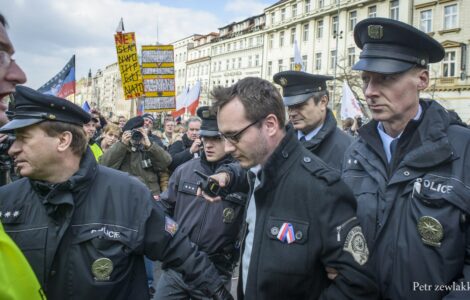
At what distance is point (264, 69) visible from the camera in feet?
185

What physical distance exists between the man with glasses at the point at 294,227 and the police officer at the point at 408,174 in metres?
0.21

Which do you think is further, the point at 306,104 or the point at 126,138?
the point at 126,138

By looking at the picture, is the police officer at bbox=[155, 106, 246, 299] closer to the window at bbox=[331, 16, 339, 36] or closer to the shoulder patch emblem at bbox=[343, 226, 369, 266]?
the shoulder patch emblem at bbox=[343, 226, 369, 266]

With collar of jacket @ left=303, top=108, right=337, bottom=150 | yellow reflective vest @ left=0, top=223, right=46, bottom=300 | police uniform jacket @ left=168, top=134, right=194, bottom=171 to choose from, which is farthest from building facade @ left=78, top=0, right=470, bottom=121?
yellow reflective vest @ left=0, top=223, right=46, bottom=300

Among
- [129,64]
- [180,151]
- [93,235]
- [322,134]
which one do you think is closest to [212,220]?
[322,134]

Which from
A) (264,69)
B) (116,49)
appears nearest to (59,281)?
(116,49)

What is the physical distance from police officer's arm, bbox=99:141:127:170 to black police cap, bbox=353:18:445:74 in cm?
403

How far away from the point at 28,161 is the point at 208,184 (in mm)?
1207

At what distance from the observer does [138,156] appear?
5934 mm

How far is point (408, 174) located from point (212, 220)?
2.05 metres

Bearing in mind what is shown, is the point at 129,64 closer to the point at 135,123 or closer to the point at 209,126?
the point at 135,123

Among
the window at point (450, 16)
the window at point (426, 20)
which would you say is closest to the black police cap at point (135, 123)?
the window at point (450, 16)

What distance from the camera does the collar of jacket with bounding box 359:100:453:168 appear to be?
213 centimetres

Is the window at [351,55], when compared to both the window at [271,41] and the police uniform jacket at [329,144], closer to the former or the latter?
the window at [271,41]
